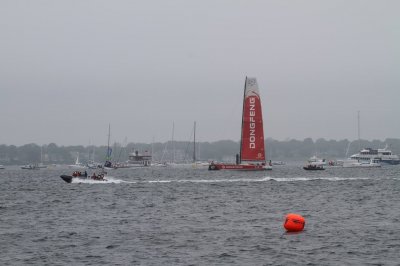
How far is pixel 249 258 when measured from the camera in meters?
27.8

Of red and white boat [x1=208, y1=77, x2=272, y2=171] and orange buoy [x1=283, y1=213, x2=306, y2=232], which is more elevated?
red and white boat [x1=208, y1=77, x2=272, y2=171]

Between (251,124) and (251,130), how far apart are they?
45.2 inches

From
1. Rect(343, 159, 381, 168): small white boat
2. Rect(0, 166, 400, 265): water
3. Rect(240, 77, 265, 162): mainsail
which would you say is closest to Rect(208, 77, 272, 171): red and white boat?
Rect(240, 77, 265, 162): mainsail

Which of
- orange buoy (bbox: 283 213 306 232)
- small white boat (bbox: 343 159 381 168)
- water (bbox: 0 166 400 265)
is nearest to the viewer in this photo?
water (bbox: 0 166 400 265)

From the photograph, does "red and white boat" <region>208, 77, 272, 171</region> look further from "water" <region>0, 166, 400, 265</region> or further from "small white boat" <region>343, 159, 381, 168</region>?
"small white boat" <region>343, 159, 381, 168</region>

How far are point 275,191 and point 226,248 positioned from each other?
3869 centimetres

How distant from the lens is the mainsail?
119625mm

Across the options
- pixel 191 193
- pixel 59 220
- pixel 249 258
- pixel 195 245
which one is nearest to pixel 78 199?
pixel 191 193

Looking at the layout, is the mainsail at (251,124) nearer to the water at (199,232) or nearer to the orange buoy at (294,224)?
the water at (199,232)

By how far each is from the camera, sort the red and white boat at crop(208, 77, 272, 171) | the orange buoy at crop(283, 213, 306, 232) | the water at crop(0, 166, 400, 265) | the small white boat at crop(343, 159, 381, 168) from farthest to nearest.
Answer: the small white boat at crop(343, 159, 381, 168) → the red and white boat at crop(208, 77, 272, 171) → the orange buoy at crop(283, 213, 306, 232) → the water at crop(0, 166, 400, 265)

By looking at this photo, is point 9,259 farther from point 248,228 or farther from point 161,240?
point 248,228

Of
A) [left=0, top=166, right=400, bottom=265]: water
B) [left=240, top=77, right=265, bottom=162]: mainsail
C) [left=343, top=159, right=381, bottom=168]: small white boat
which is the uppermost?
[left=240, top=77, right=265, bottom=162]: mainsail

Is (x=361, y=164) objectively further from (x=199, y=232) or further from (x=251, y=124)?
(x=199, y=232)

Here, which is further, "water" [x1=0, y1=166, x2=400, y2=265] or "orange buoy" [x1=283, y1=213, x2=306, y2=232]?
"orange buoy" [x1=283, y1=213, x2=306, y2=232]
